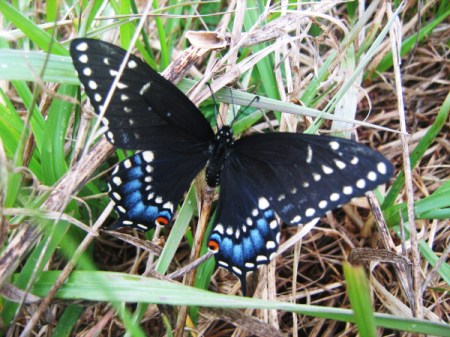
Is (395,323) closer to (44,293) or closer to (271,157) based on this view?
(271,157)

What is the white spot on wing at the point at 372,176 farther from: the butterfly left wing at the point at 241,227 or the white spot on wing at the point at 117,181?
the white spot on wing at the point at 117,181

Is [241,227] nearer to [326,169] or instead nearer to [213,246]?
[213,246]

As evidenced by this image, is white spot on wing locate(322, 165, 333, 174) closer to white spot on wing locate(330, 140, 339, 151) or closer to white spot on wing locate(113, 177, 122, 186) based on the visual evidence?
white spot on wing locate(330, 140, 339, 151)

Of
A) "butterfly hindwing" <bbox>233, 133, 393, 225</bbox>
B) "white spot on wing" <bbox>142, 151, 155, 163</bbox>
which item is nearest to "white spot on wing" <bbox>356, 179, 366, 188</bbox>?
"butterfly hindwing" <bbox>233, 133, 393, 225</bbox>

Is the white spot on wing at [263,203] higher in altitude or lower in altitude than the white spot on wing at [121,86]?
lower

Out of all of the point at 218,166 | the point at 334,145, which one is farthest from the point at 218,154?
the point at 334,145

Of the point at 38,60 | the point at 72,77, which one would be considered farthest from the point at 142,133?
the point at 38,60

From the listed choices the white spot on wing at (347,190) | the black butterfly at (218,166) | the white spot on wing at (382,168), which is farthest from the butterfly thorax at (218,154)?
the white spot on wing at (382,168)
